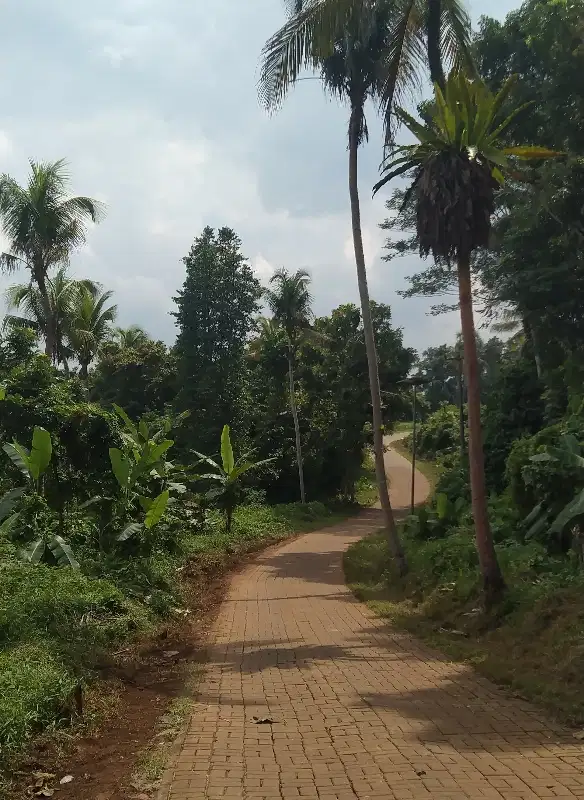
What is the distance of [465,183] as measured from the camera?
1015cm

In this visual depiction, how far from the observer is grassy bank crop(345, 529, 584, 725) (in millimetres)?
7461

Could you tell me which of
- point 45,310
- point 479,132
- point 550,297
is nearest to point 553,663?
point 479,132

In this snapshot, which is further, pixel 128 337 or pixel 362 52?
pixel 128 337

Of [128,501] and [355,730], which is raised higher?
[128,501]

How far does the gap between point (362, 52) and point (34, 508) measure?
11.5 m

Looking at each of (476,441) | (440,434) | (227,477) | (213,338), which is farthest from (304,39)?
(440,434)

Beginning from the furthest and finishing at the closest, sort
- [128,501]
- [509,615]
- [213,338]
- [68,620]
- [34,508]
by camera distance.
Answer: [213,338]
[128,501]
[34,508]
[509,615]
[68,620]

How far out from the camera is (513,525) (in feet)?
53.7

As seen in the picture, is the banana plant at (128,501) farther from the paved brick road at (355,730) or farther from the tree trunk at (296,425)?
the tree trunk at (296,425)

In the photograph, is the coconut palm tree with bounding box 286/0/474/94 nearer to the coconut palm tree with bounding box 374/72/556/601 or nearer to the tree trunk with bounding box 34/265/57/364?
the coconut palm tree with bounding box 374/72/556/601

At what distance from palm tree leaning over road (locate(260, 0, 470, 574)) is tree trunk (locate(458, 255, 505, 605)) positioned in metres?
5.11

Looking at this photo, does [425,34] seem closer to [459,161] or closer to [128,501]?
[459,161]

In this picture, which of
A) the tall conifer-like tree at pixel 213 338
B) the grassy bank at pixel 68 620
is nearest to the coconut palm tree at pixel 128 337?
the tall conifer-like tree at pixel 213 338

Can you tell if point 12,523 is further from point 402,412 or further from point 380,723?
point 402,412
